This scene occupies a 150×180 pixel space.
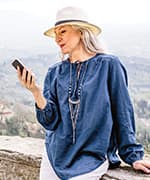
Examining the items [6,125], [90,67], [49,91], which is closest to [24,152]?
[49,91]

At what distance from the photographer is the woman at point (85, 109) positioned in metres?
2.03

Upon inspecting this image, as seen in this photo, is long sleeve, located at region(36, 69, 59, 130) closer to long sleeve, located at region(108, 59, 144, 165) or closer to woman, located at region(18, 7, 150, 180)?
woman, located at region(18, 7, 150, 180)

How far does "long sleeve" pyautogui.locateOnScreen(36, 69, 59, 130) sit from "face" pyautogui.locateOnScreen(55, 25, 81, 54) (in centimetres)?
17

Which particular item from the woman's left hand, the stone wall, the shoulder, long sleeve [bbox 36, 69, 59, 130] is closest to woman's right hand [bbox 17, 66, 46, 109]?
long sleeve [bbox 36, 69, 59, 130]

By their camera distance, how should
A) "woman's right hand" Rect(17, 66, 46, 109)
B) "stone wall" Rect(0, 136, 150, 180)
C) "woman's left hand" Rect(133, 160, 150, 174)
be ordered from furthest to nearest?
"stone wall" Rect(0, 136, 150, 180)
"woman's left hand" Rect(133, 160, 150, 174)
"woman's right hand" Rect(17, 66, 46, 109)

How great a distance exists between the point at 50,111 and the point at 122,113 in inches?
12.7

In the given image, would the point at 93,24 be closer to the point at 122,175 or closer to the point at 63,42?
the point at 63,42

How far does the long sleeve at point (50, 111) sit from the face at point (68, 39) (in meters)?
0.17

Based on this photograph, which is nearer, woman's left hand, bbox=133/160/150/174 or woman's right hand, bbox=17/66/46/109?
woman's right hand, bbox=17/66/46/109

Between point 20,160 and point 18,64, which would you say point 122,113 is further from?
point 20,160

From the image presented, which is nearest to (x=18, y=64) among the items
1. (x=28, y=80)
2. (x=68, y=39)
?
(x=28, y=80)

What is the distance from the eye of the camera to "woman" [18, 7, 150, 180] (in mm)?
2033

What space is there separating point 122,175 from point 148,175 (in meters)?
0.13

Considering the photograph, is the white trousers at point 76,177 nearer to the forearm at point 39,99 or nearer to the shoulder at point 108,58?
the forearm at point 39,99
